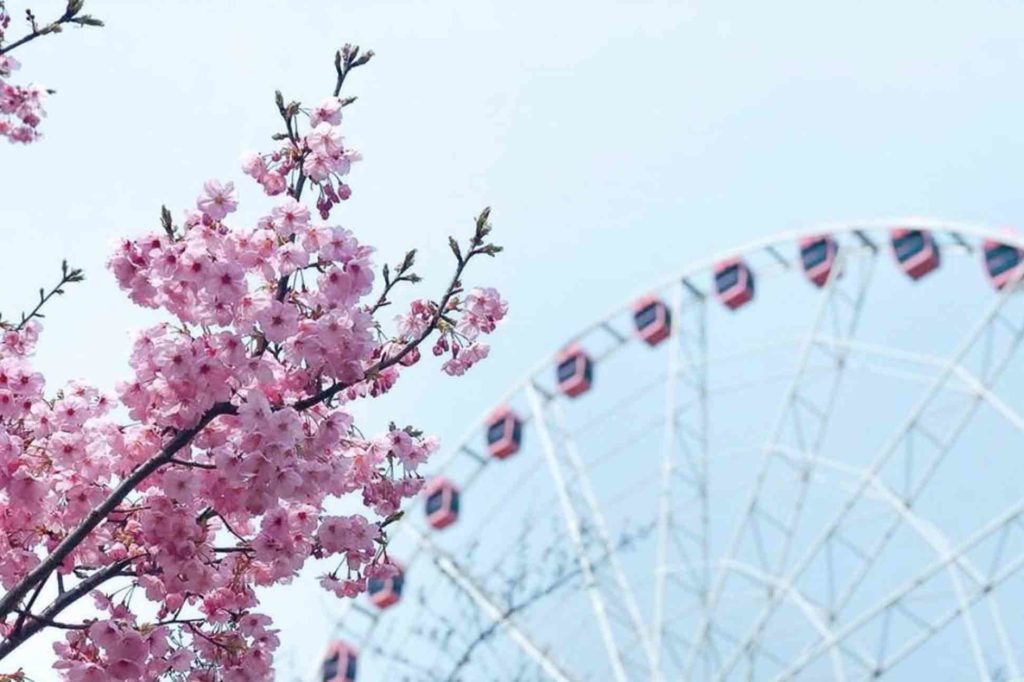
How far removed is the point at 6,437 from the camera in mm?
3684

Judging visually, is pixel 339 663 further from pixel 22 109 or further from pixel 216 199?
pixel 216 199

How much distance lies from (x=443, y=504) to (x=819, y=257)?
7.81m

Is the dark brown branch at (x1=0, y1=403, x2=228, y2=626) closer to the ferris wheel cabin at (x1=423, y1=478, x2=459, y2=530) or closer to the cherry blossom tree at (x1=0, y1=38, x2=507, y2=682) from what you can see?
the cherry blossom tree at (x1=0, y1=38, x2=507, y2=682)

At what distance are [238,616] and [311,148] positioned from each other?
143 cm

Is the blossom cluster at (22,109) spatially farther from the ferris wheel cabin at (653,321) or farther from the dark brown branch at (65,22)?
the ferris wheel cabin at (653,321)

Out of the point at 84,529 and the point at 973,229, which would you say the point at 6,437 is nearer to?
the point at 84,529

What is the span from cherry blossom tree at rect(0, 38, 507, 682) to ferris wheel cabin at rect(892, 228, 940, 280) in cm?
1442

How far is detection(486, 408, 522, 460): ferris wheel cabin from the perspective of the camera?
2159 centimetres

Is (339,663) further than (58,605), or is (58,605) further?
(339,663)

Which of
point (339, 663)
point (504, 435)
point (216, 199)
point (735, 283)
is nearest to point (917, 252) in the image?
point (735, 283)

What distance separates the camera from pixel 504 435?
21672 mm

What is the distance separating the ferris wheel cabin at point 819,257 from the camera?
1834 centimetres

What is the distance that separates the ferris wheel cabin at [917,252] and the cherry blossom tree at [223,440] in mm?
14419

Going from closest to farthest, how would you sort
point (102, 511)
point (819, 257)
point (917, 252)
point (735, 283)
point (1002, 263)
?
point (102, 511)
point (1002, 263)
point (917, 252)
point (819, 257)
point (735, 283)
